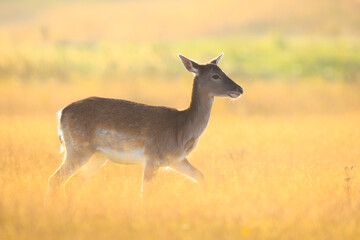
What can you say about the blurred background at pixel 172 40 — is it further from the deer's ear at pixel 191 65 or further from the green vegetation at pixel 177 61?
the deer's ear at pixel 191 65

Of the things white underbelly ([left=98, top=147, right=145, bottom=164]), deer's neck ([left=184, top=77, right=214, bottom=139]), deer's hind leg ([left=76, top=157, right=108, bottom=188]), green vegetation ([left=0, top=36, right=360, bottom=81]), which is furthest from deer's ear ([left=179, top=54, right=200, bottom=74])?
green vegetation ([left=0, top=36, right=360, bottom=81])

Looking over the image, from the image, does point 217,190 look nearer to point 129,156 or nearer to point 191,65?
point 129,156

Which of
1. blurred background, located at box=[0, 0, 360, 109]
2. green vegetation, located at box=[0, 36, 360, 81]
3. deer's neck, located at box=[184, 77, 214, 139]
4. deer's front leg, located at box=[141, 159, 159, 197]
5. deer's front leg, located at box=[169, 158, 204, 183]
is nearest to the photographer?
deer's front leg, located at box=[141, 159, 159, 197]

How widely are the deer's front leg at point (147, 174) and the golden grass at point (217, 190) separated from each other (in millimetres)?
116

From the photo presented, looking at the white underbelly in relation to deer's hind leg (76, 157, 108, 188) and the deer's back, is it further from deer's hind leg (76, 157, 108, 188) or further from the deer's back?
deer's hind leg (76, 157, 108, 188)

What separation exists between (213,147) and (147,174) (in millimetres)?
4770

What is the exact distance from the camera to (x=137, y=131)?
27.7 ft

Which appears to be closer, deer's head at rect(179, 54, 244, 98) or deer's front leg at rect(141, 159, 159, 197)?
deer's front leg at rect(141, 159, 159, 197)

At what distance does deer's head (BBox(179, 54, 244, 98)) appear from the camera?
884cm

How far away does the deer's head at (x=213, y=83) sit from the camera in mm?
8844

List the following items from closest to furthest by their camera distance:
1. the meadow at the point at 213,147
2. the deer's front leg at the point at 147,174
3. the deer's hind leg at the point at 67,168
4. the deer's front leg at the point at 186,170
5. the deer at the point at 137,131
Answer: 1. the meadow at the point at 213,147
2. the deer's front leg at the point at 147,174
3. the deer's hind leg at the point at 67,168
4. the deer at the point at 137,131
5. the deer's front leg at the point at 186,170

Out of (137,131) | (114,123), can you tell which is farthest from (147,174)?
(114,123)

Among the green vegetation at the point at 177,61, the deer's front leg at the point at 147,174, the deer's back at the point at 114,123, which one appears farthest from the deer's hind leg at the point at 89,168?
the green vegetation at the point at 177,61

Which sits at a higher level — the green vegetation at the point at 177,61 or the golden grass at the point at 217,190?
the green vegetation at the point at 177,61
